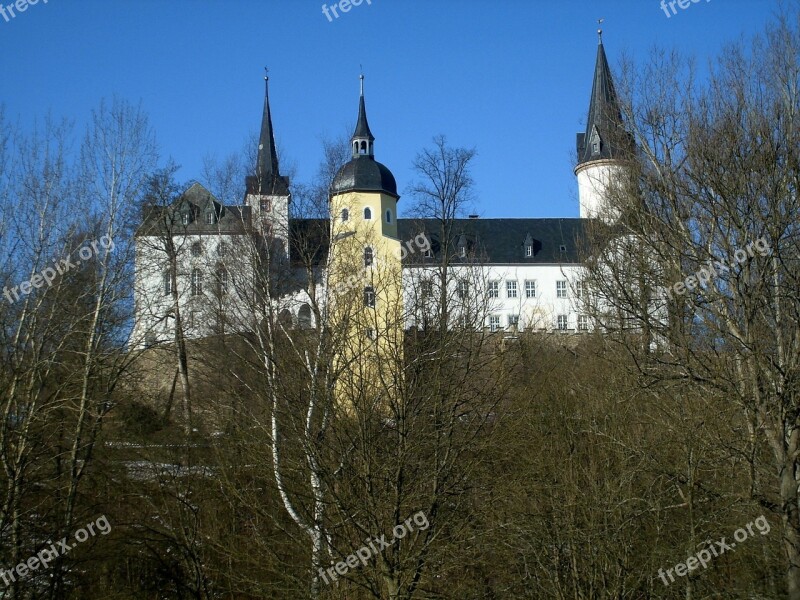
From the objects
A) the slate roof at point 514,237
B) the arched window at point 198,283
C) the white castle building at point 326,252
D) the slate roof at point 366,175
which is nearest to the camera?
the white castle building at point 326,252

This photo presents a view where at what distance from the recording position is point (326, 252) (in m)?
24.5

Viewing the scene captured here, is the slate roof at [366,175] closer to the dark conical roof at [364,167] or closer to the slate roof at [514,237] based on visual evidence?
the dark conical roof at [364,167]

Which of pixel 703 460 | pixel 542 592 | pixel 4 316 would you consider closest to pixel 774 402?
pixel 703 460

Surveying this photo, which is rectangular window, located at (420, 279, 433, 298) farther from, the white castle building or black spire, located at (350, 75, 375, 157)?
black spire, located at (350, 75, 375, 157)

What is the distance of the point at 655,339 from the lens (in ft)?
47.2

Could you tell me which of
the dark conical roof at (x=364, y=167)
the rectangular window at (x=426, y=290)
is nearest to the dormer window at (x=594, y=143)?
the dark conical roof at (x=364, y=167)

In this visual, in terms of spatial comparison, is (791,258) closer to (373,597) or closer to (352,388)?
(352,388)

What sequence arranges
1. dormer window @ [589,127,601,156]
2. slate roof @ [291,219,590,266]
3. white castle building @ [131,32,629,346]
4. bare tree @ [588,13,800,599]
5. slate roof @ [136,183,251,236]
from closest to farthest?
bare tree @ [588,13,800,599]
white castle building @ [131,32,629,346]
slate roof @ [136,183,251,236]
dormer window @ [589,127,601,156]
slate roof @ [291,219,590,266]

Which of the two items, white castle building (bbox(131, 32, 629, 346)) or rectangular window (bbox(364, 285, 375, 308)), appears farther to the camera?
white castle building (bbox(131, 32, 629, 346))

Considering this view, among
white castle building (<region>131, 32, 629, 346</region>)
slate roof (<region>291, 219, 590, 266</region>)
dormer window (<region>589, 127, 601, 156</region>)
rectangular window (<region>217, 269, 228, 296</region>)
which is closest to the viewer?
white castle building (<region>131, 32, 629, 346</region>)

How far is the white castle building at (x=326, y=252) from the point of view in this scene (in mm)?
18156

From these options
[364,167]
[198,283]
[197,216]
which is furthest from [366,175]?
[198,283]

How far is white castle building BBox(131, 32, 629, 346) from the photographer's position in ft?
59.6

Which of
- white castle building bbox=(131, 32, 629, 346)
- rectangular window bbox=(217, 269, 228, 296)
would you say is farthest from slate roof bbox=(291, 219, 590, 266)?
rectangular window bbox=(217, 269, 228, 296)
